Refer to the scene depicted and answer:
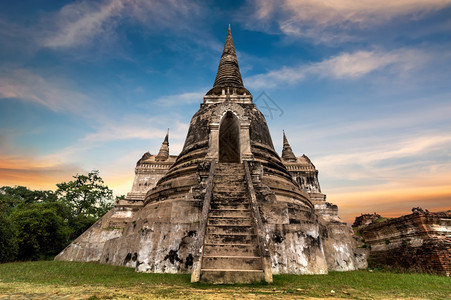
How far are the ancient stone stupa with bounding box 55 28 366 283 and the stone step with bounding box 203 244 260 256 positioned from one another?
22 millimetres

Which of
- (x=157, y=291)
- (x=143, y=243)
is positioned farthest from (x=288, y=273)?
(x=143, y=243)

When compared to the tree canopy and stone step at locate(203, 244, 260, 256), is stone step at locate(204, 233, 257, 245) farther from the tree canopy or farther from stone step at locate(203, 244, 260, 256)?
the tree canopy

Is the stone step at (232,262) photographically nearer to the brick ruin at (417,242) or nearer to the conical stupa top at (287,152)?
the brick ruin at (417,242)

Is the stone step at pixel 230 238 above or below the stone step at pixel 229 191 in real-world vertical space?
below

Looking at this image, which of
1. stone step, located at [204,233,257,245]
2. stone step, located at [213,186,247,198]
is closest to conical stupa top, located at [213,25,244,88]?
stone step, located at [213,186,247,198]

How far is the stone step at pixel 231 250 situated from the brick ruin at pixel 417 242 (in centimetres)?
755

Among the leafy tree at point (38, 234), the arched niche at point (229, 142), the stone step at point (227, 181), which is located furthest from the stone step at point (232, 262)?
the leafy tree at point (38, 234)

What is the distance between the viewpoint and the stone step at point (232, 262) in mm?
4938

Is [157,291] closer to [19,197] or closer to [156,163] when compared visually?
[156,163]

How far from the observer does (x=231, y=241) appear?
5598 millimetres

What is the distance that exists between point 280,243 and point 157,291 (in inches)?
141

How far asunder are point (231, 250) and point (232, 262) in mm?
421

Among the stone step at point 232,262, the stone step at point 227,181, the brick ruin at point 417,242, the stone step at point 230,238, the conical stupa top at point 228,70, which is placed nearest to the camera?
the stone step at point 232,262

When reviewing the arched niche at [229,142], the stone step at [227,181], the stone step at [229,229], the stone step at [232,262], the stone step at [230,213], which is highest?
the arched niche at [229,142]
